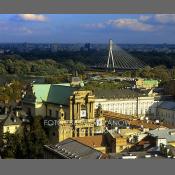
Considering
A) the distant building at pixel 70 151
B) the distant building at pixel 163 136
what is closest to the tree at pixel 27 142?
the distant building at pixel 70 151

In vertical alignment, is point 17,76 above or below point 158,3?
below

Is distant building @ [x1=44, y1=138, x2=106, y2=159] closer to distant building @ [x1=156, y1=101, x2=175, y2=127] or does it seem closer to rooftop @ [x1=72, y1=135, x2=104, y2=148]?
rooftop @ [x1=72, y1=135, x2=104, y2=148]

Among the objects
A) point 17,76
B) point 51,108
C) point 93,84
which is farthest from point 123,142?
point 17,76

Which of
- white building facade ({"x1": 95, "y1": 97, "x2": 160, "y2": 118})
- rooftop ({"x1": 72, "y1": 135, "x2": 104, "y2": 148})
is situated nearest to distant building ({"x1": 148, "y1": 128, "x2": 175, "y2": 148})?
rooftop ({"x1": 72, "y1": 135, "x2": 104, "y2": 148})

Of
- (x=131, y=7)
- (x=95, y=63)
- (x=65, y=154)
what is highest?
(x=131, y=7)

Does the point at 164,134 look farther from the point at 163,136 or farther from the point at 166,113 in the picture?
the point at 166,113

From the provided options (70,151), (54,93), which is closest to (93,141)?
(70,151)

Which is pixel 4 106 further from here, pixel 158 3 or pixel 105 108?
pixel 158 3

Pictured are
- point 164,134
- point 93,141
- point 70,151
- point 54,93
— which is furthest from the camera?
point 54,93

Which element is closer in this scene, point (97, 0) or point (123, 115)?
point (97, 0)

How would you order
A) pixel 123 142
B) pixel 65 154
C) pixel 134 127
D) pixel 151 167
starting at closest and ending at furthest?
1. pixel 151 167
2. pixel 65 154
3. pixel 123 142
4. pixel 134 127

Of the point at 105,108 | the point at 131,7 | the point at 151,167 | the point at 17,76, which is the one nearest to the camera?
the point at 151,167
